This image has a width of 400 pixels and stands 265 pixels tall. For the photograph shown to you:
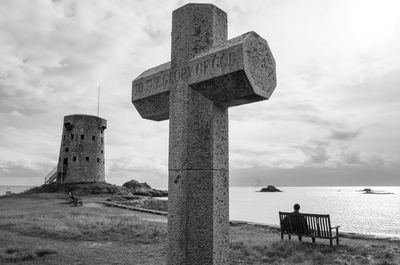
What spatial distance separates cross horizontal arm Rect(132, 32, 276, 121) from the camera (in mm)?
3232

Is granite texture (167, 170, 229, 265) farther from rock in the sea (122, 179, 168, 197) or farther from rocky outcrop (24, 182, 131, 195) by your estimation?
rock in the sea (122, 179, 168, 197)

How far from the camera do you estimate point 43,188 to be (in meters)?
38.5

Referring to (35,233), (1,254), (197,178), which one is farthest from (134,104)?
(35,233)

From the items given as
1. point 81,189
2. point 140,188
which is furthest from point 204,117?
point 140,188

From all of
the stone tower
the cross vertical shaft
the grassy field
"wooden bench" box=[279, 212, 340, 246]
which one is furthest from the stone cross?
the stone tower

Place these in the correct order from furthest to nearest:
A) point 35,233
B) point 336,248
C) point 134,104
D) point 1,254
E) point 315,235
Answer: point 35,233 < point 315,235 < point 336,248 < point 1,254 < point 134,104

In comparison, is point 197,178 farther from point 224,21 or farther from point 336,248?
point 336,248

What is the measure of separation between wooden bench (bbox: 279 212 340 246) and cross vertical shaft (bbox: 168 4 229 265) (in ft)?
17.2

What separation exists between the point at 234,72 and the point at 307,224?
630 centimetres

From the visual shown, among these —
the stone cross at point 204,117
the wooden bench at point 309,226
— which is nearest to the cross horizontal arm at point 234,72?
the stone cross at point 204,117

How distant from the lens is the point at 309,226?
8344mm

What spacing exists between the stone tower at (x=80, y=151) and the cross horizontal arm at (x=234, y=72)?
39492 millimetres

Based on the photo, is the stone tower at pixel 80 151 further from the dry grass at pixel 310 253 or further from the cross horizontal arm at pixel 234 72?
the cross horizontal arm at pixel 234 72

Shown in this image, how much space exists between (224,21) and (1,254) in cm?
632
